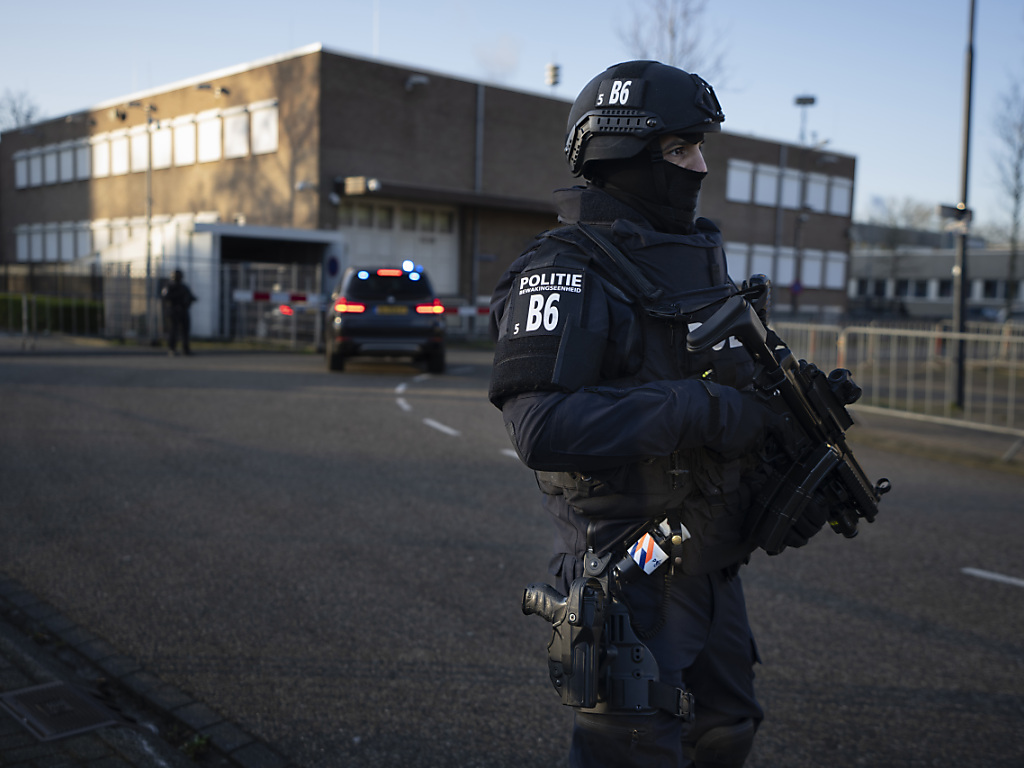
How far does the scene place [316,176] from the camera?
28.3 m

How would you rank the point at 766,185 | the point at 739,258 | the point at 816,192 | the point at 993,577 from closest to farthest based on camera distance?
1. the point at 993,577
2. the point at 739,258
3. the point at 766,185
4. the point at 816,192

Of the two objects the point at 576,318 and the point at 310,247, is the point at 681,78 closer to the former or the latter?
the point at 576,318

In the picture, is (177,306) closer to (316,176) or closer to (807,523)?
(316,176)

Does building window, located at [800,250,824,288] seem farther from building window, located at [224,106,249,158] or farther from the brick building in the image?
building window, located at [224,106,249,158]

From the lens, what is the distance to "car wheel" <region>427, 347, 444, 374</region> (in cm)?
1605

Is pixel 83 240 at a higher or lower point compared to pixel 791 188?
lower

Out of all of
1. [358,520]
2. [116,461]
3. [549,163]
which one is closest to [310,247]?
[549,163]

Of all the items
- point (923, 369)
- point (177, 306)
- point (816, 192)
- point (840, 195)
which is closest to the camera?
point (923, 369)

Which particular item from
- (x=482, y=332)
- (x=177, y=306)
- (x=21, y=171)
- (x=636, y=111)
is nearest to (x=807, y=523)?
(x=636, y=111)

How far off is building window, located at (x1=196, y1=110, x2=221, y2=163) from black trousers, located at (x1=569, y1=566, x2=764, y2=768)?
32.7m

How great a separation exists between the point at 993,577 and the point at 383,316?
11343mm

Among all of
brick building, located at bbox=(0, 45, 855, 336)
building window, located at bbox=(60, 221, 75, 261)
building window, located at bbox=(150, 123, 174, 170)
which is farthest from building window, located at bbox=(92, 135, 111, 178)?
building window, located at bbox=(150, 123, 174, 170)

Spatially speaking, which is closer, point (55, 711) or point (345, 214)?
point (55, 711)

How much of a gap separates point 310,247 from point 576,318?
28.9m
